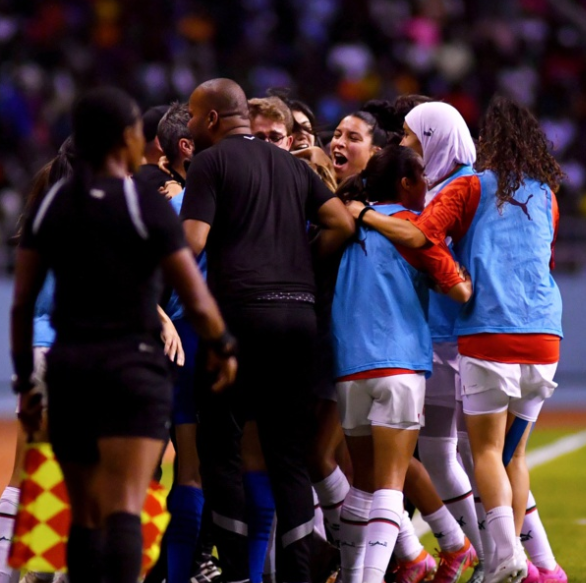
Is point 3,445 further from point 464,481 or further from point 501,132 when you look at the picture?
point 501,132

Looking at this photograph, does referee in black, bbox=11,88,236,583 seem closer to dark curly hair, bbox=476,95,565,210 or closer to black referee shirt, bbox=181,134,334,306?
black referee shirt, bbox=181,134,334,306

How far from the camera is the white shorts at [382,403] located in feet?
17.1

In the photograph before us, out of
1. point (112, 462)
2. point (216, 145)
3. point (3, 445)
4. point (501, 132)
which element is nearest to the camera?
point (112, 462)

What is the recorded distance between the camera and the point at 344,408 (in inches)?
210

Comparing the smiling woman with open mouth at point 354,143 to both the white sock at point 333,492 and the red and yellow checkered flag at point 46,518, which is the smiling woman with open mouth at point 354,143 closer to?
the white sock at point 333,492

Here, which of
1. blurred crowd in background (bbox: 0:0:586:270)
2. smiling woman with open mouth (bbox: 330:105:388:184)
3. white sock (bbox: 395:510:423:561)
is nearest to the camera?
white sock (bbox: 395:510:423:561)

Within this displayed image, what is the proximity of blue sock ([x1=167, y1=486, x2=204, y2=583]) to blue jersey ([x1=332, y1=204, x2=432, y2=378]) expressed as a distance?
0.89m

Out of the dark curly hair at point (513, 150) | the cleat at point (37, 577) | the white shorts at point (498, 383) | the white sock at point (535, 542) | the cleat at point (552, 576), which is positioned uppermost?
the dark curly hair at point (513, 150)

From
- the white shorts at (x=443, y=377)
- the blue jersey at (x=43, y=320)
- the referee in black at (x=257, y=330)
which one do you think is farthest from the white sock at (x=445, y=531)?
the blue jersey at (x=43, y=320)

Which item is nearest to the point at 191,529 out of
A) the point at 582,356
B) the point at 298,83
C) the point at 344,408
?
the point at 344,408

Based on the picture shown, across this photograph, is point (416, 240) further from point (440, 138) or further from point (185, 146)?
point (185, 146)

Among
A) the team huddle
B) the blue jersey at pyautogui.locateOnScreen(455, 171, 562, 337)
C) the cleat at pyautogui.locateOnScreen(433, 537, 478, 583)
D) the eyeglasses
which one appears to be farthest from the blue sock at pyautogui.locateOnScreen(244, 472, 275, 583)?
the eyeglasses

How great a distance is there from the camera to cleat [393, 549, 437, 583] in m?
5.93

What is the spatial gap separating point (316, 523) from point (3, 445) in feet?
20.1
